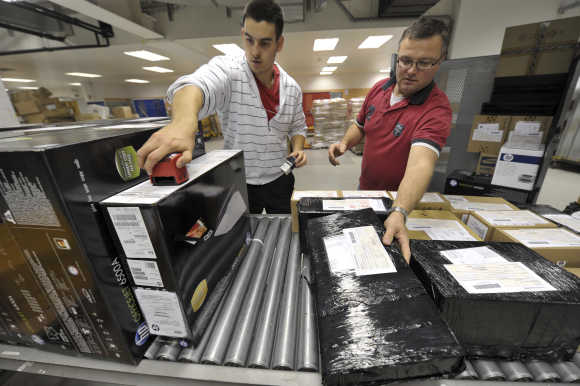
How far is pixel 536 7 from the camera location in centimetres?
251

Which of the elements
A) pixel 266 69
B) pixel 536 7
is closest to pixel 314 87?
pixel 536 7

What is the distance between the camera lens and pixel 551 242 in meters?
0.74

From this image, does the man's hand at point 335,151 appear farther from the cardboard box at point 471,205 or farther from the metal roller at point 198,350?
the metal roller at point 198,350

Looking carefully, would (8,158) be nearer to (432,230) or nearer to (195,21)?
(432,230)

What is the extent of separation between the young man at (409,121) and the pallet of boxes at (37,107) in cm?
669

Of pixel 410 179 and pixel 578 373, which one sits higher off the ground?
pixel 410 179

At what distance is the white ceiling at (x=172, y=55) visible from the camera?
4.41m

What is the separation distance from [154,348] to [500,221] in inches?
47.5

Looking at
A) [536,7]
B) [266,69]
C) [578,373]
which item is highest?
[536,7]

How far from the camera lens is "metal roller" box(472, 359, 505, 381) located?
0.45m

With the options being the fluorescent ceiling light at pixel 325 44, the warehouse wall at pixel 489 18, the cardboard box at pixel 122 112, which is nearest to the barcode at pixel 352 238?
the warehouse wall at pixel 489 18

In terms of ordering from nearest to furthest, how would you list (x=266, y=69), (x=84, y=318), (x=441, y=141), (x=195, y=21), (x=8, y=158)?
(x=8, y=158), (x=84, y=318), (x=441, y=141), (x=266, y=69), (x=195, y=21)

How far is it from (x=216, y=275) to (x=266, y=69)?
1.01 meters

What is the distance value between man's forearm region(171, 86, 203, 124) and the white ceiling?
4.23 metres
